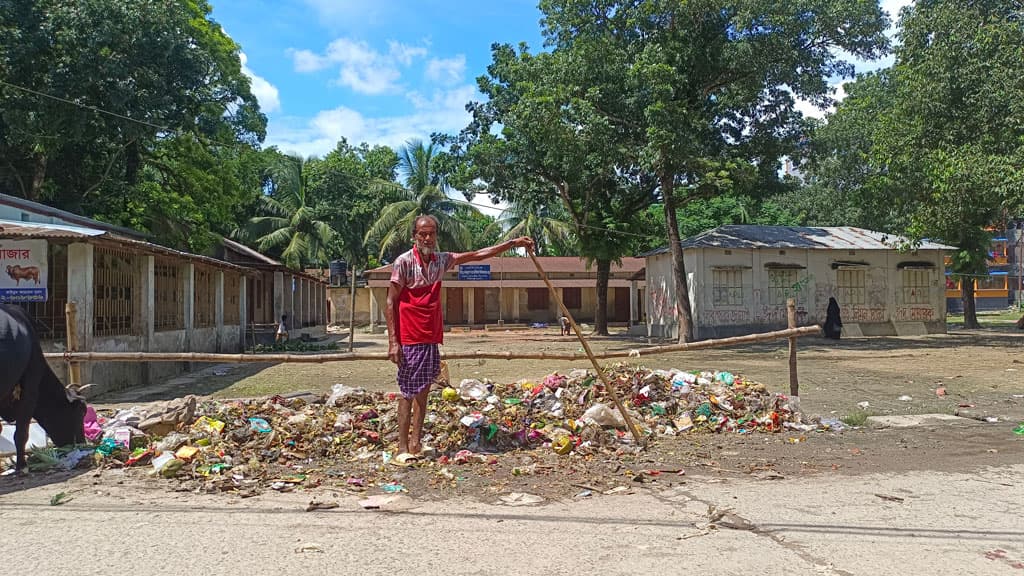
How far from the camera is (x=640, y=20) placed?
18672 millimetres

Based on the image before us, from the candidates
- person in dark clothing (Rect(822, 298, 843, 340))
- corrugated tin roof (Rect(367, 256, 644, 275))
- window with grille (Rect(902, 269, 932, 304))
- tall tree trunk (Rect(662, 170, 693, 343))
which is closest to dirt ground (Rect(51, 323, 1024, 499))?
tall tree trunk (Rect(662, 170, 693, 343))

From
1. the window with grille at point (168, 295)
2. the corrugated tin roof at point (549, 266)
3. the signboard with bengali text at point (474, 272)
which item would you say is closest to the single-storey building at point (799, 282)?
the corrugated tin roof at point (549, 266)

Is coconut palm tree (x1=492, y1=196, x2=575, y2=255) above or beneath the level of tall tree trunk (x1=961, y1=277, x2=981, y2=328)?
above

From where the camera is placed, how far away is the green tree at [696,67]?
17734 mm

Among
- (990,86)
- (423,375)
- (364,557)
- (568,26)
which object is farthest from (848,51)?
(364,557)

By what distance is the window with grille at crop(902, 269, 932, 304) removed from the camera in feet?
80.4

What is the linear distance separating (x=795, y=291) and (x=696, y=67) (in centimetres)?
881

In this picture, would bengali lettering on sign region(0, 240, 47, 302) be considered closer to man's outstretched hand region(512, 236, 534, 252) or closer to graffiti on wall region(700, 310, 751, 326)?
man's outstretched hand region(512, 236, 534, 252)

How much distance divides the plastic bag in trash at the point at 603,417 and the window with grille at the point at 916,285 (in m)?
21.7

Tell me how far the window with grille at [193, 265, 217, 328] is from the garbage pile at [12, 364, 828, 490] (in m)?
9.64

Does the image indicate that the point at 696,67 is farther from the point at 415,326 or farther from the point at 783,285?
the point at 415,326

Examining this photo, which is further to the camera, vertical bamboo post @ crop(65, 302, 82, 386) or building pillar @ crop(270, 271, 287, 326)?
building pillar @ crop(270, 271, 287, 326)

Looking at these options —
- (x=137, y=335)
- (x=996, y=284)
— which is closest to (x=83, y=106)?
(x=137, y=335)

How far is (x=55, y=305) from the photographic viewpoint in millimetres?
13523
